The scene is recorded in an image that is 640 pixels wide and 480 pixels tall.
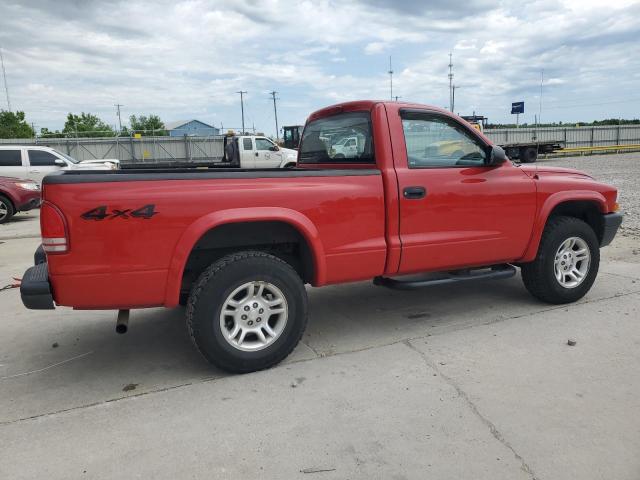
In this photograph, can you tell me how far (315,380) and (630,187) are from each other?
14.2 meters

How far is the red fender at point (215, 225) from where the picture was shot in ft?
10.3

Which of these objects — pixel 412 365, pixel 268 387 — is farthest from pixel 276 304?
pixel 412 365

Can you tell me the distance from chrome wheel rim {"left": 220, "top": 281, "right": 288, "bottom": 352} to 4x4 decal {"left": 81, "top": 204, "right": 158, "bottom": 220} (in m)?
0.74

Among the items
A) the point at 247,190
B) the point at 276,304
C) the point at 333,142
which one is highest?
the point at 333,142

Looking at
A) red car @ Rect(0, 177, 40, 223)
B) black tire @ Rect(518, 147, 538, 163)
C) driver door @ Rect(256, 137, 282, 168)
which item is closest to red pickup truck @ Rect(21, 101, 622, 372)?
red car @ Rect(0, 177, 40, 223)

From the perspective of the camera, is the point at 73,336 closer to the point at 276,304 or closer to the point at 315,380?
the point at 276,304

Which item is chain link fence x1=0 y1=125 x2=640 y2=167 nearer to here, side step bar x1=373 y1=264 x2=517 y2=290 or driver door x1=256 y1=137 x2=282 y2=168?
driver door x1=256 y1=137 x2=282 y2=168

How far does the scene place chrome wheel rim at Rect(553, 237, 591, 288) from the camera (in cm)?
470

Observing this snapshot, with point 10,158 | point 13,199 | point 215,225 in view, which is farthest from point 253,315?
point 10,158

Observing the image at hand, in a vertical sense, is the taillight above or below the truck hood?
below

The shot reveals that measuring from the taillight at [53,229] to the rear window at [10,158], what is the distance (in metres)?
13.0

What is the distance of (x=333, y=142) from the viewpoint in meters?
4.47

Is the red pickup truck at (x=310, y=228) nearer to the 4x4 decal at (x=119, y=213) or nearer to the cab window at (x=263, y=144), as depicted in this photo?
the 4x4 decal at (x=119, y=213)

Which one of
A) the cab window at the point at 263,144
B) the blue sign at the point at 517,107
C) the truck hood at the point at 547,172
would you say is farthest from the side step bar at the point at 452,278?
the blue sign at the point at 517,107
